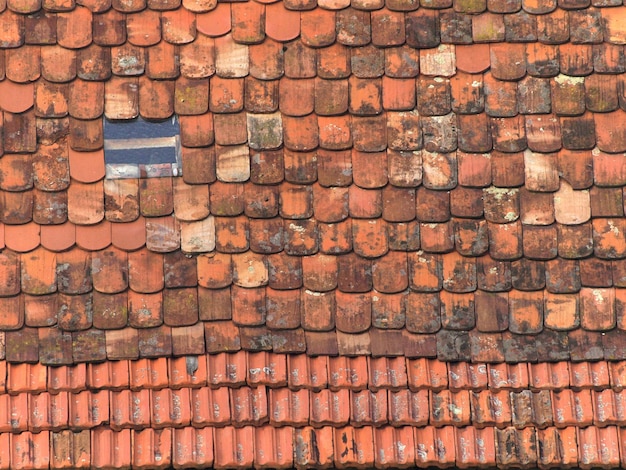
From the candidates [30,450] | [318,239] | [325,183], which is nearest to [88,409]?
[30,450]

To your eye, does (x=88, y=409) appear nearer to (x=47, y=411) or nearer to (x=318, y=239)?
(x=47, y=411)

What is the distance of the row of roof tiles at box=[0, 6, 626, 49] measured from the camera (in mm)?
5672

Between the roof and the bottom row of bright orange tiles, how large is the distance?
0.04ft

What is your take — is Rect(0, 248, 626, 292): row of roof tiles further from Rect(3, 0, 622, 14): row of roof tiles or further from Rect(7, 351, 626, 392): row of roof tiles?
Rect(3, 0, 622, 14): row of roof tiles

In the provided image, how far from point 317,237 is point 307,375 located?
2.40 ft

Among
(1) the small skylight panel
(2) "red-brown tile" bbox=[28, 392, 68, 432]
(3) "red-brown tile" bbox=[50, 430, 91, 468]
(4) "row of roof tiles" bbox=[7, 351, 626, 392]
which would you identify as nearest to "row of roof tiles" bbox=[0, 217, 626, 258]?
(1) the small skylight panel

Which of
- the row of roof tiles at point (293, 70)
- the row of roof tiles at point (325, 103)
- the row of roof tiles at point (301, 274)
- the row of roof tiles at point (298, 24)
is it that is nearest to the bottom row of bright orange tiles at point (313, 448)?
the row of roof tiles at point (301, 274)

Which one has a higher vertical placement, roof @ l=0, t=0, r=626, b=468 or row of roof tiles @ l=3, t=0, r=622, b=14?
row of roof tiles @ l=3, t=0, r=622, b=14

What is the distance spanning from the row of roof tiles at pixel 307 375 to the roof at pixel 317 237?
0.04 ft

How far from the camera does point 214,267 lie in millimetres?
5508

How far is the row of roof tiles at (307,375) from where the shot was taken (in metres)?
5.36

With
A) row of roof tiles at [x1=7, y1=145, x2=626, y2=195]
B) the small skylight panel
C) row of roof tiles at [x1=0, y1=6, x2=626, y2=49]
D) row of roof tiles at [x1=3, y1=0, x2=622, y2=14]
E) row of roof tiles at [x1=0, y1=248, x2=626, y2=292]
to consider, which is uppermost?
row of roof tiles at [x1=3, y1=0, x2=622, y2=14]

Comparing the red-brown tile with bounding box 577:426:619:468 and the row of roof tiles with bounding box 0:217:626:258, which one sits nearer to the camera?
the red-brown tile with bounding box 577:426:619:468

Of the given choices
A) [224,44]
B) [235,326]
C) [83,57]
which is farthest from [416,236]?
[83,57]
